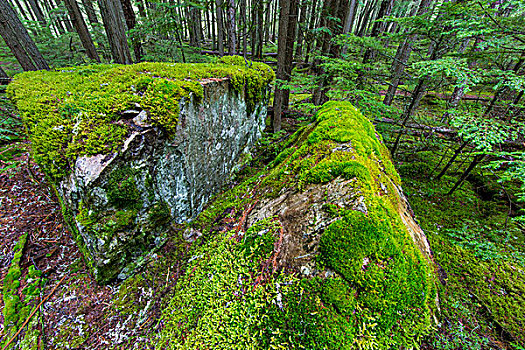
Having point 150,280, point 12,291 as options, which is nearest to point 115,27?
point 12,291

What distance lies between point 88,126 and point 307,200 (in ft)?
9.08

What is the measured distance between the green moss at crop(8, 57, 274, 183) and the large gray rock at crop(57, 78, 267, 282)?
0.47ft

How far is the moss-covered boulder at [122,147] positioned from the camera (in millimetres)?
2312

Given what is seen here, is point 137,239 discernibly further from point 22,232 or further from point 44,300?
point 22,232

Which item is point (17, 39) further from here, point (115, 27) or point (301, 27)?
point (301, 27)

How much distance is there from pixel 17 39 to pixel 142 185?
6834 mm

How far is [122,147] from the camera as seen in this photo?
2426mm

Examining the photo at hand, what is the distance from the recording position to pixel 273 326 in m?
1.53

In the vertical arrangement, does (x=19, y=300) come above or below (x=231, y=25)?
below

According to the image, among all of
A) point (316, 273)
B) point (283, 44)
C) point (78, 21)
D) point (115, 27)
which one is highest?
point (78, 21)

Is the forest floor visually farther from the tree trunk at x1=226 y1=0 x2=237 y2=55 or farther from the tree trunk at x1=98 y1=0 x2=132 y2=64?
the tree trunk at x1=226 y1=0 x2=237 y2=55

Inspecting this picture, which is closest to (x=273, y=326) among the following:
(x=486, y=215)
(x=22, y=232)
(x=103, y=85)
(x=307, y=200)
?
(x=307, y=200)

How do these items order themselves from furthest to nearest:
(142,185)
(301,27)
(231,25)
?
(231,25)
(301,27)
(142,185)

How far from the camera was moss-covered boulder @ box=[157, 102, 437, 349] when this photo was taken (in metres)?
1.41
